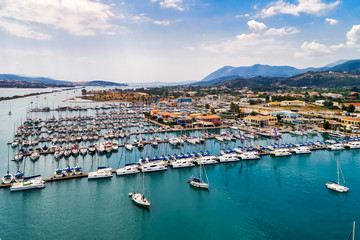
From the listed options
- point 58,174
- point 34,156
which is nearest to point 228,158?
point 58,174

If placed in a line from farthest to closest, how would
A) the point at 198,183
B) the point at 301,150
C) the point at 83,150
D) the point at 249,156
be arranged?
the point at 301,150 < the point at 83,150 < the point at 249,156 < the point at 198,183

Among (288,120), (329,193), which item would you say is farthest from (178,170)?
(288,120)

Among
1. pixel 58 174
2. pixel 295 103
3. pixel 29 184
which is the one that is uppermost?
pixel 295 103

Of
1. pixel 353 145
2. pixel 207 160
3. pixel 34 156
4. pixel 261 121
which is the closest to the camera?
pixel 207 160

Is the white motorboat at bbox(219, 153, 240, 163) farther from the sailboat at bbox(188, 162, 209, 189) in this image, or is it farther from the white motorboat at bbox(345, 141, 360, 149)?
the white motorboat at bbox(345, 141, 360, 149)

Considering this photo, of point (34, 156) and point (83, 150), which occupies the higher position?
point (83, 150)

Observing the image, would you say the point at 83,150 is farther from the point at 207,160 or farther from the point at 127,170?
the point at 207,160

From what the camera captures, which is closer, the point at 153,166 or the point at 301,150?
the point at 153,166

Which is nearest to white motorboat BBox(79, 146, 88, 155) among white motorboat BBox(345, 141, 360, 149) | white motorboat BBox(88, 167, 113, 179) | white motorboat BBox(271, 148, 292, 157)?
white motorboat BBox(88, 167, 113, 179)
